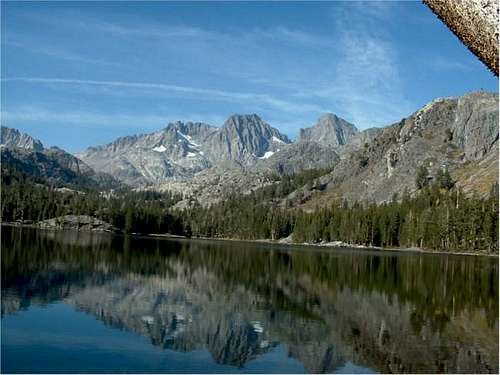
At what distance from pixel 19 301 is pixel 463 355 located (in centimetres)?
4340

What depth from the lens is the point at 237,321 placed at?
54.0 meters

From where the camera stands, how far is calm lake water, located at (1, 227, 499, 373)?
1512 inches

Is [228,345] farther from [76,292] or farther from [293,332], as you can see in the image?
[76,292]

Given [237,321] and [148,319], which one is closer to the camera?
[148,319]

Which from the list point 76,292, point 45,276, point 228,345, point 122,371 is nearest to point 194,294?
point 76,292

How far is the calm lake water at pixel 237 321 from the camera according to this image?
126ft

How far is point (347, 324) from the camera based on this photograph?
179ft

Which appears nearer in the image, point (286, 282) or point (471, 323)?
point (471, 323)

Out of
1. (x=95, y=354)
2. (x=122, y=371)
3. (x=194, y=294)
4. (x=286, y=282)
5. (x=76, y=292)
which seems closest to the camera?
(x=122, y=371)

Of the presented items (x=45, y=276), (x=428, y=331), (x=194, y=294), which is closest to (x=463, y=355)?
(x=428, y=331)

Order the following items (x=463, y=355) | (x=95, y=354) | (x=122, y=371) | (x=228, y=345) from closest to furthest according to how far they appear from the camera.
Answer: (x=122, y=371) → (x=95, y=354) → (x=463, y=355) → (x=228, y=345)

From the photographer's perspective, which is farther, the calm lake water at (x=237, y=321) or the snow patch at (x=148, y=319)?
the snow patch at (x=148, y=319)

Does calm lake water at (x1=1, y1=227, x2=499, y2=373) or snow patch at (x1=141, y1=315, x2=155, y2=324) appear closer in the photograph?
calm lake water at (x1=1, y1=227, x2=499, y2=373)

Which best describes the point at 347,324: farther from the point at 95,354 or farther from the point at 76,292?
the point at 76,292
